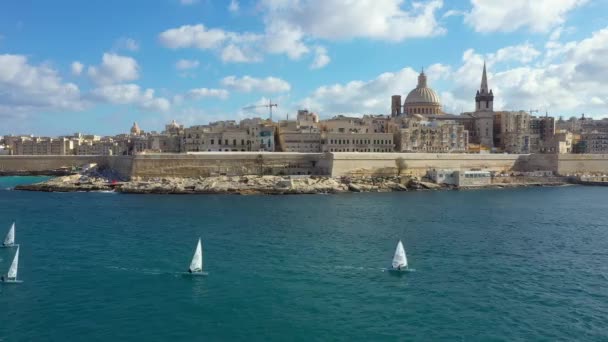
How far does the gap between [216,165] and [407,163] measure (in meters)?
17.0

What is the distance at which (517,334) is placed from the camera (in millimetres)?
12484

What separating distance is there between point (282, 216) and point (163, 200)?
10721 mm

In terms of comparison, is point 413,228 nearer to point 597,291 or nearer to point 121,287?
point 597,291

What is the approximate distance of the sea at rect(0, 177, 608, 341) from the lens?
41.9 feet

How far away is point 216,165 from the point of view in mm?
46938

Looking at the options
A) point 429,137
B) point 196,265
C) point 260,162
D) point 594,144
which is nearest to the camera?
point 196,265

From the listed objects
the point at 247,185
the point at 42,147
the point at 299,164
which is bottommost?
the point at 247,185

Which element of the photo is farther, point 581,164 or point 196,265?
point 581,164

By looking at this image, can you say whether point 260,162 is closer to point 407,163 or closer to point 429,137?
point 407,163

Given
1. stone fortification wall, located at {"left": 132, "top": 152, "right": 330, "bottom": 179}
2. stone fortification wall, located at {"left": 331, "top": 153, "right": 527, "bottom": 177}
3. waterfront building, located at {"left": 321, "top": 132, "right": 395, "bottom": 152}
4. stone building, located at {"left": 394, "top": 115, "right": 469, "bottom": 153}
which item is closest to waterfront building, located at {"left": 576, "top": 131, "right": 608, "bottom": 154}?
stone building, located at {"left": 394, "top": 115, "right": 469, "bottom": 153}

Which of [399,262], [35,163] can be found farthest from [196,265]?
[35,163]

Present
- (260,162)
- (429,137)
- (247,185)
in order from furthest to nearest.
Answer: (429,137) → (260,162) → (247,185)

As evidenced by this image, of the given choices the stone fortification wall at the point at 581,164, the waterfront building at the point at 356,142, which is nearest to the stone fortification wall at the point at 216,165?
the waterfront building at the point at 356,142

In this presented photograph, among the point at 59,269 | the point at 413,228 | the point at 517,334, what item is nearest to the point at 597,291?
the point at 517,334
